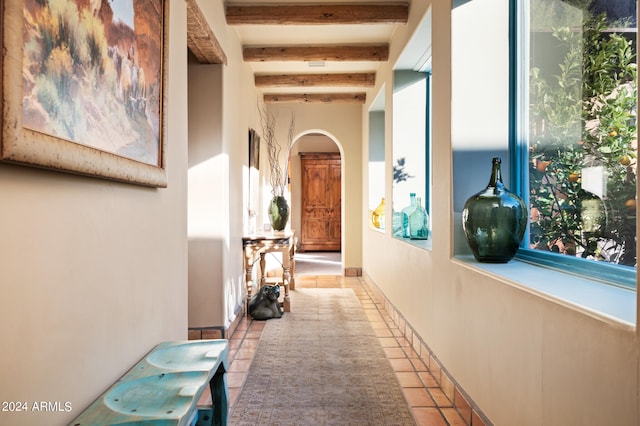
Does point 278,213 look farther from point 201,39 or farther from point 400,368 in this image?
point 400,368

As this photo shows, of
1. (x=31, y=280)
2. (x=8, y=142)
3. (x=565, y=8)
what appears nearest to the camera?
(x=8, y=142)

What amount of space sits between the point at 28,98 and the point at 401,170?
3.77m

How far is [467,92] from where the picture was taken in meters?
2.41

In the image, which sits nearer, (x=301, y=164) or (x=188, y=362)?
(x=188, y=362)

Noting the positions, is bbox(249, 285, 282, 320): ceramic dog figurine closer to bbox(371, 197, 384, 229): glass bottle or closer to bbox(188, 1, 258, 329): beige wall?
bbox(188, 1, 258, 329): beige wall

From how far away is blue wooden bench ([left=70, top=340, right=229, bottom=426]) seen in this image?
116 centimetres

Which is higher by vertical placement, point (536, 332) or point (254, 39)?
point (254, 39)

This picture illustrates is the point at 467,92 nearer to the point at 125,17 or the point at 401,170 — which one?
the point at 125,17

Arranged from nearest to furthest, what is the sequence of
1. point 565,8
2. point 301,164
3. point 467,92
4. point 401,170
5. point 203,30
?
1. point 565,8
2. point 467,92
3. point 203,30
4. point 401,170
5. point 301,164

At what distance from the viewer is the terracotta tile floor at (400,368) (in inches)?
90.4

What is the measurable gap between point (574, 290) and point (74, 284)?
150 cm

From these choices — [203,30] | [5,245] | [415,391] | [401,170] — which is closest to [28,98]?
[5,245]

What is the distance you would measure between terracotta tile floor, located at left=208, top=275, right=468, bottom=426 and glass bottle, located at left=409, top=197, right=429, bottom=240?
852 millimetres

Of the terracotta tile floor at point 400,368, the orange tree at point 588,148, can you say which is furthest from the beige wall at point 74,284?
the orange tree at point 588,148
